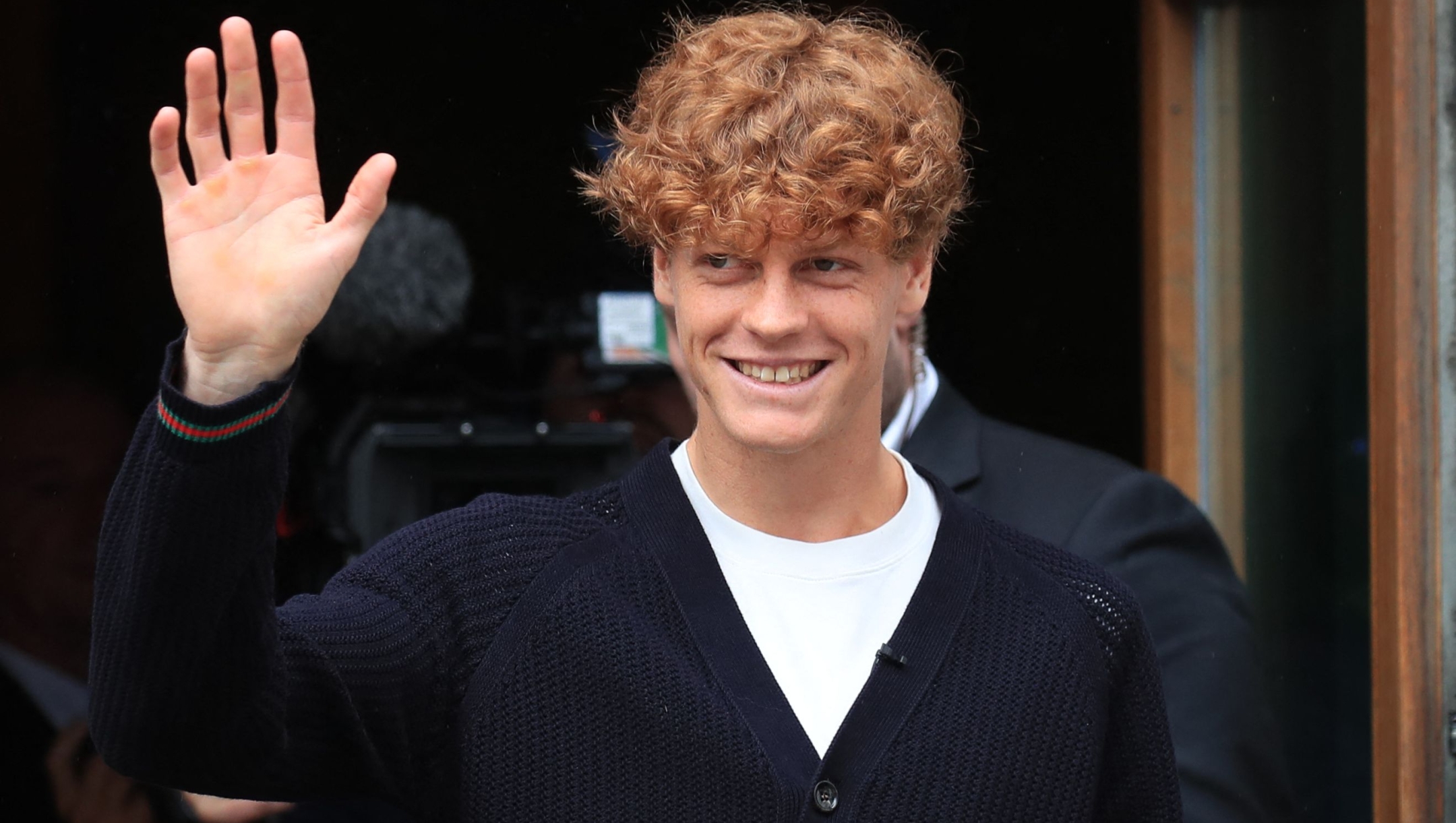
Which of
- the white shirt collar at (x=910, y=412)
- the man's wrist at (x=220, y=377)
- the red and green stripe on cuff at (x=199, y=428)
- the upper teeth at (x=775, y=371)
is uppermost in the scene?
the man's wrist at (x=220, y=377)

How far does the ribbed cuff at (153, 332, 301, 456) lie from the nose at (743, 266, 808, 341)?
484 millimetres

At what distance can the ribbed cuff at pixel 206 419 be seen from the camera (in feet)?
3.89

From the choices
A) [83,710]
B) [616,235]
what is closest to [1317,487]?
[616,235]

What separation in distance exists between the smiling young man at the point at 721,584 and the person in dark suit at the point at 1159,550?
57 cm

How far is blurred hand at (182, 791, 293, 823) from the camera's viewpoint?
2.79 meters

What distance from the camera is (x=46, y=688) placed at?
10.1 feet

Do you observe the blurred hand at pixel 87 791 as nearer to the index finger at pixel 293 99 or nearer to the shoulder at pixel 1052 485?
the shoulder at pixel 1052 485

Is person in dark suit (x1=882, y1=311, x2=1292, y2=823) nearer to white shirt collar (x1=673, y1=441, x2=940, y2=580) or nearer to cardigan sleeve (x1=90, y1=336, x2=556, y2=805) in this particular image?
white shirt collar (x1=673, y1=441, x2=940, y2=580)

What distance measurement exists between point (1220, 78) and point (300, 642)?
2342mm

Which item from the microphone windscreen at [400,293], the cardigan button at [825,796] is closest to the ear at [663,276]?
the cardigan button at [825,796]

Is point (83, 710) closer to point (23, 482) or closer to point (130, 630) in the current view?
point (23, 482)

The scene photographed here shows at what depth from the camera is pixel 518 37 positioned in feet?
11.8

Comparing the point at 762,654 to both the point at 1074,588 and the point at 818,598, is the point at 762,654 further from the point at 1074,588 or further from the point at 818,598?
the point at 1074,588

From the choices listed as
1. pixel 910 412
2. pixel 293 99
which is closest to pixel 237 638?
pixel 293 99
